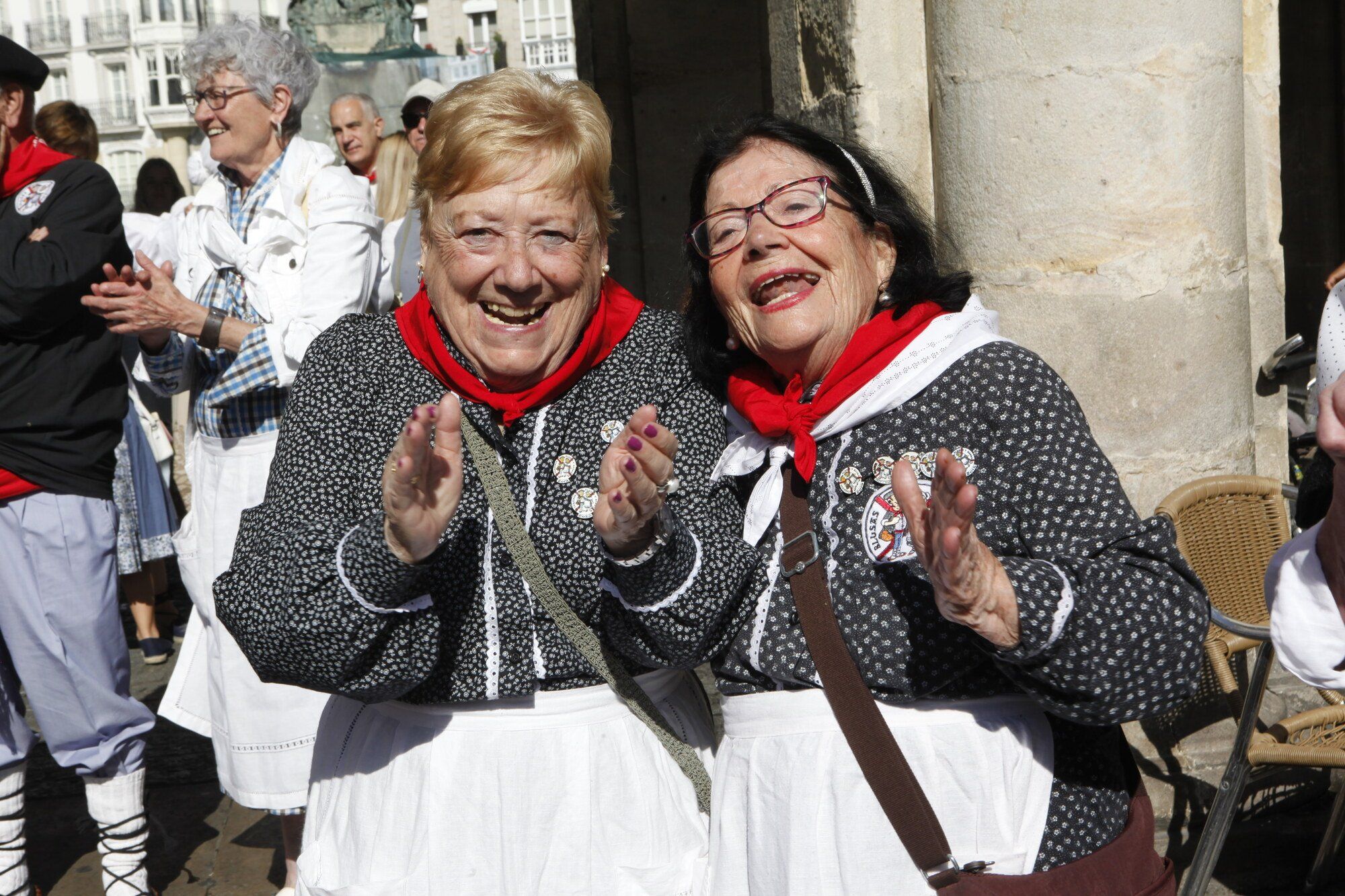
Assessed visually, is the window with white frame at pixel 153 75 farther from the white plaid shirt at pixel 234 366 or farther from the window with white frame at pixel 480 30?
the white plaid shirt at pixel 234 366

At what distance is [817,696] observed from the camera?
199 centimetres

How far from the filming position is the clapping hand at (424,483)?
1787 mm

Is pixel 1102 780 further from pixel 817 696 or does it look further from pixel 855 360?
pixel 855 360

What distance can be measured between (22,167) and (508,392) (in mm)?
2129

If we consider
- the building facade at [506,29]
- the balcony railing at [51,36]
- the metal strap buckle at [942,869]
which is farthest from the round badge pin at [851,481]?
the balcony railing at [51,36]

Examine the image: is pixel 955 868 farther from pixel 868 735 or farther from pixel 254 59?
pixel 254 59

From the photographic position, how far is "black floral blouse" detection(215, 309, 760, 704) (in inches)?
77.2

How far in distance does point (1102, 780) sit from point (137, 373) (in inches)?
127

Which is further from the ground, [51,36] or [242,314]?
[51,36]

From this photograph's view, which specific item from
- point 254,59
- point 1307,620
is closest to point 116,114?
point 254,59

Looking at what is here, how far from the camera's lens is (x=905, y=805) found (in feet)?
6.30

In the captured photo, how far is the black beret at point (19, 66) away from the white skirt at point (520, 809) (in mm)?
2327

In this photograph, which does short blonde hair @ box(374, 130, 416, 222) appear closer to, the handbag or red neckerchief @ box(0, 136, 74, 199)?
red neckerchief @ box(0, 136, 74, 199)

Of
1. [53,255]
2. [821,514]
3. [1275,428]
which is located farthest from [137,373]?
[1275,428]
